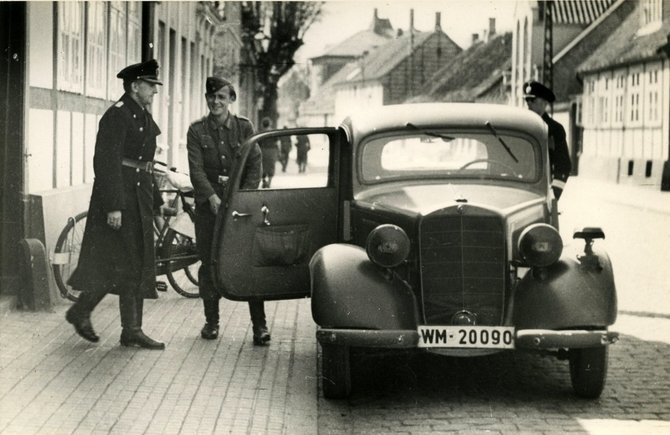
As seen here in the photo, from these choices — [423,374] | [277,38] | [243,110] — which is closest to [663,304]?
[423,374]

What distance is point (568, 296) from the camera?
20.2 ft

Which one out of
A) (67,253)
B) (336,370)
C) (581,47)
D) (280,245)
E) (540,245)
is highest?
(581,47)

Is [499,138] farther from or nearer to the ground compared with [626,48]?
nearer to the ground

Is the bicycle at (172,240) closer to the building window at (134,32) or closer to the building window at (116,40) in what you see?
the building window at (116,40)

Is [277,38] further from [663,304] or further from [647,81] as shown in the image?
[647,81]

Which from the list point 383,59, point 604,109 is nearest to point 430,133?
point 383,59

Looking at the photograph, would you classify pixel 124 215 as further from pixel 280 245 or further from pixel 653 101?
pixel 653 101

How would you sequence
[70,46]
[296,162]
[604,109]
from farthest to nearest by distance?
[604,109] → [296,162] → [70,46]

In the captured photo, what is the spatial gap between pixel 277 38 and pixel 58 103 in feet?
23.3

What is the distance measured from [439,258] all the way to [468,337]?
50 centimetres

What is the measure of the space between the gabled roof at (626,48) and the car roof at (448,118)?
14351 mm

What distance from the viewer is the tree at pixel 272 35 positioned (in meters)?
14.5

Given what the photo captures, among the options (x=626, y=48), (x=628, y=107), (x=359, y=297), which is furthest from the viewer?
(x=628, y=107)

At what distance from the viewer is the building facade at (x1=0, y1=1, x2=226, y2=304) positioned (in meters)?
8.90
